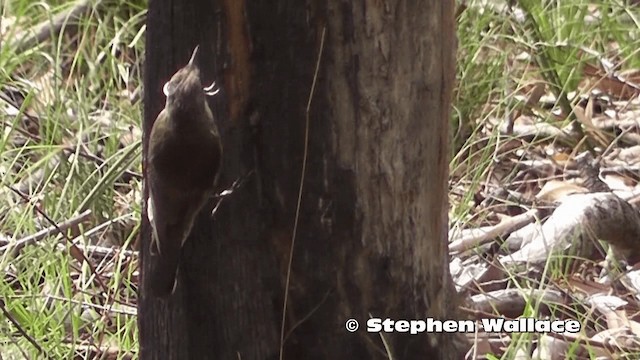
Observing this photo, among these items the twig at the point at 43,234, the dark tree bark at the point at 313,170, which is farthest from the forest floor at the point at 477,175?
the dark tree bark at the point at 313,170

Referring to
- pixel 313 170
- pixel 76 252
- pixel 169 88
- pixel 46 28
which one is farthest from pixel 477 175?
pixel 46 28

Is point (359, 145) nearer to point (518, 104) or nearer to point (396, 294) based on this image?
point (396, 294)

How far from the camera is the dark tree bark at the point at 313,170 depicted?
5.86ft

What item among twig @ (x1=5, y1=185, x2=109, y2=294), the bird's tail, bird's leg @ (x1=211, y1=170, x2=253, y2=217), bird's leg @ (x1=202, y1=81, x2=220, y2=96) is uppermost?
bird's leg @ (x1=202, y1=81, x2=220, y2=96)

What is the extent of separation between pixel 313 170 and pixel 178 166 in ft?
0.69

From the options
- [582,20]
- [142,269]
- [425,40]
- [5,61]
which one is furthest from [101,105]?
[425,40]

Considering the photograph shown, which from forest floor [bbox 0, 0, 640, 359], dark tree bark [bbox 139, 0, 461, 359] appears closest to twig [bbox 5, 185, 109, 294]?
forest floor [bbox 0, 0, 640, 359]

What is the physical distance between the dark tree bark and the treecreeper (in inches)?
1.7

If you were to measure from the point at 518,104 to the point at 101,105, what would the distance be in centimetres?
136

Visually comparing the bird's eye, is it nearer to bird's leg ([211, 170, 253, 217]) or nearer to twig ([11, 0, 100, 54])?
bird's leg ([211, 170, 253, 217])

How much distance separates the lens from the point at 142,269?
77.9 inches

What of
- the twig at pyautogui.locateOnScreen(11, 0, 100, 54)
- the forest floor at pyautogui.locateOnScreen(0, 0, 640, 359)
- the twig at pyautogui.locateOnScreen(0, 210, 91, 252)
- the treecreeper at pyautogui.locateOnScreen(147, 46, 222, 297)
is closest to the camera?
the treecreeper at pyautogui.locateOnScreen(147, 46, 222, 297)

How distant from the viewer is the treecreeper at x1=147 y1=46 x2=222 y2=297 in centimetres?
176

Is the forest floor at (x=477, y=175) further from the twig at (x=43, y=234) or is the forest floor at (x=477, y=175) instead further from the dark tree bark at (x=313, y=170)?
the dark tree bark at (x=313, y=170)
